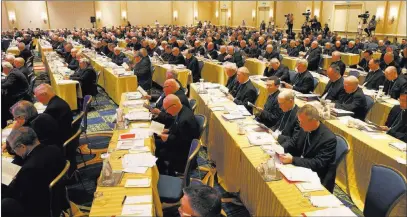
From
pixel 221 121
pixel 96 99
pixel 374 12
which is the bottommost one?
pixel 96 99

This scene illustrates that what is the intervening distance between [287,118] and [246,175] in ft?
4.79

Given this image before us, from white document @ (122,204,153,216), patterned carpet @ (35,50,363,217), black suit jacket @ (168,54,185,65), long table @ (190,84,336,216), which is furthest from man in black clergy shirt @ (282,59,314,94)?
white document @ (122,204,153,216)

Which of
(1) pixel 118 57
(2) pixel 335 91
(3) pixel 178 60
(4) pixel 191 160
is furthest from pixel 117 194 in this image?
(1) pixel 118 57

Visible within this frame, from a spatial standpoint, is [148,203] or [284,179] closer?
[148,203]

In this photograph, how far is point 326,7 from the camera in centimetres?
2342

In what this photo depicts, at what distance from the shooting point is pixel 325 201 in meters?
2.82

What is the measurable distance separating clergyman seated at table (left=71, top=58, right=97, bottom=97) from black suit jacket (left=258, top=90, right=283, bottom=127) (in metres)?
5.00

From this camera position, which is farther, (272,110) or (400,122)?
(272,110)

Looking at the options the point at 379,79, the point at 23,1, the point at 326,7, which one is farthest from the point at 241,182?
the point at 23,1

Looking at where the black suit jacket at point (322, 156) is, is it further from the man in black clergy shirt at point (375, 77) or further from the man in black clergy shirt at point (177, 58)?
the man in black clergy shirt at point (177, 58)

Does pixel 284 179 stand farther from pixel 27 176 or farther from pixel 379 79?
pixel 379 79

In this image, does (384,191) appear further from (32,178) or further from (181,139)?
(32,178)

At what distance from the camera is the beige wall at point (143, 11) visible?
2648cm

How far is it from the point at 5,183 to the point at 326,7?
2396cm
